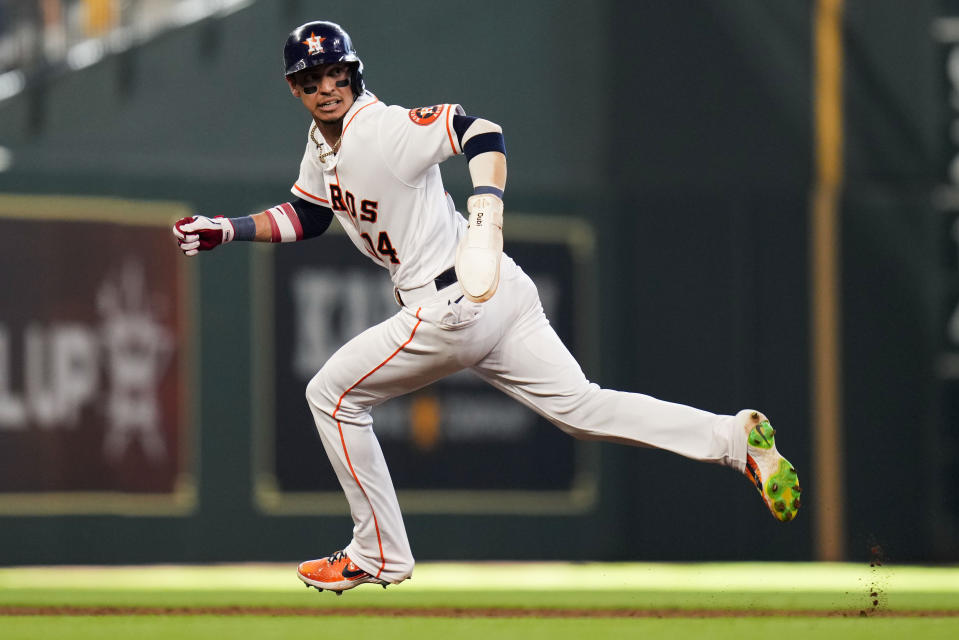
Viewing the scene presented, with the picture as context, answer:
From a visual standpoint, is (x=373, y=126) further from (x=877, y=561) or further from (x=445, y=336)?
(x=877, y=561)

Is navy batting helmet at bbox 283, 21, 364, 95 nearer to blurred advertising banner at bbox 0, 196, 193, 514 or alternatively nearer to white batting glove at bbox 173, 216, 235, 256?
white batting glove at bbox 173, 216, 235, 256

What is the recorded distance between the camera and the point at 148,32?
10469 mm

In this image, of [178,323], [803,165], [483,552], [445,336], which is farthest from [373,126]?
[803,165]

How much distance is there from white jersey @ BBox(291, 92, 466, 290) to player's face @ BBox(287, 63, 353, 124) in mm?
50

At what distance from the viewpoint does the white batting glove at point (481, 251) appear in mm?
Answer: 5012

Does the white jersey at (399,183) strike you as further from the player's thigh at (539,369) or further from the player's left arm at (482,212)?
the player's thigh at (539,369)

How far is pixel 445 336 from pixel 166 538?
527 cm

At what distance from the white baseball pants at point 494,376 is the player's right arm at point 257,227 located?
2.00 ft

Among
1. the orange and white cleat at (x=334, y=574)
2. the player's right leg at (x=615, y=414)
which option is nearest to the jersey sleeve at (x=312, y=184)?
the player's right leg at (x=615, y=414)

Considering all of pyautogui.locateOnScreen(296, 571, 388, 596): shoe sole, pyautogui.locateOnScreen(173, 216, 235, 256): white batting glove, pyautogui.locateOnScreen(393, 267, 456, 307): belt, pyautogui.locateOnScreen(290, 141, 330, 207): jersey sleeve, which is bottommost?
pyautogui.locateOnScreen(296, 571, 388, 596): shoe sole
